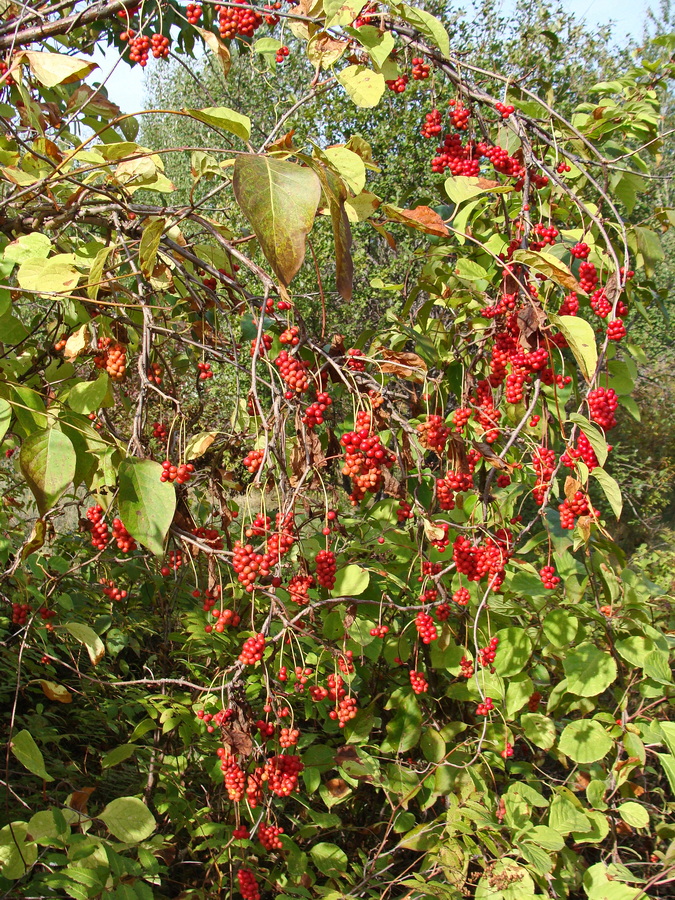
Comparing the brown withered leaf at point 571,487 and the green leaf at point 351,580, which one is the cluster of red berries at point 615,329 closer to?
the brown withered leaf at point 571,487

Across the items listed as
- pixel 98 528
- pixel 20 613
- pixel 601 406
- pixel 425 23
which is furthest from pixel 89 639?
pixel 425 23

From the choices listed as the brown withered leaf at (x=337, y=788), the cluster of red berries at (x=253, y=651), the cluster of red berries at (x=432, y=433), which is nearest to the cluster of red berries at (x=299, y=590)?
the cluster of red berries at (x=253, y=651)

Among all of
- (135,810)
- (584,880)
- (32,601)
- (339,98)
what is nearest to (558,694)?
(584,880)

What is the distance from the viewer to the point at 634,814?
174 cm

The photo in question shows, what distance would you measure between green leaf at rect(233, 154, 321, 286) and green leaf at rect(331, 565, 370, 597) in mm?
852

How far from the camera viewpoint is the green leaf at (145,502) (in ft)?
3.17

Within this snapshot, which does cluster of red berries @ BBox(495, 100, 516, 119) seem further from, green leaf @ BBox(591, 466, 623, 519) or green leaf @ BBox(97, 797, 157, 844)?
green leaf @ BBox(97, 797, 157, 844)

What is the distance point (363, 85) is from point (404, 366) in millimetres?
458

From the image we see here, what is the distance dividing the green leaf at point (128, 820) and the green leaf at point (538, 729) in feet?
3.26

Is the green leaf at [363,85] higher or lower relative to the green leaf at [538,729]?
higher

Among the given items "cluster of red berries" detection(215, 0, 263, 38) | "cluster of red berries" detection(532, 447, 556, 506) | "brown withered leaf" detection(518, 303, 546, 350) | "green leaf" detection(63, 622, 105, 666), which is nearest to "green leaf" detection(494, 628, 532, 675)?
"cluster of red berries" detection(532, 447, 556, 506)

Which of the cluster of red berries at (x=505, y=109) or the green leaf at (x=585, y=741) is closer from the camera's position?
the cluster of red berries at (x=505, y=109)

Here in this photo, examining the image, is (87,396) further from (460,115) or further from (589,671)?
(589,671)

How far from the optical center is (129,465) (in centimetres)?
99
